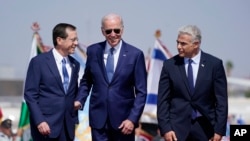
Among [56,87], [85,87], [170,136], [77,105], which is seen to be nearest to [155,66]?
[85,87]

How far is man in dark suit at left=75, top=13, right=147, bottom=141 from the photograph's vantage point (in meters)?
7.42

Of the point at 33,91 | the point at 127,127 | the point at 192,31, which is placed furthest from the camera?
the point at 33,91

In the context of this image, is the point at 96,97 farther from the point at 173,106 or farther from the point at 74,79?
the point at 173,106

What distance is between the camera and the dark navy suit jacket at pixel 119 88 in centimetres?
743

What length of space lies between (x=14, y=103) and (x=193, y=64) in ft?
173

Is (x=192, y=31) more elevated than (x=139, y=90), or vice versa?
(x=192, y=31)

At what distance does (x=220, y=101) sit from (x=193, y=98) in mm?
262

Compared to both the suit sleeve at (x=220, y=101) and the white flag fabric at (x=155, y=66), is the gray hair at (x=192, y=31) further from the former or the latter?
the white flag fabric at (x=155, y=66)

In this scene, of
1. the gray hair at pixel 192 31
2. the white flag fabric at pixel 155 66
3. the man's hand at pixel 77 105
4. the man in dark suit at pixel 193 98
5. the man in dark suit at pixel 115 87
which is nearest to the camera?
the gray hair at pixel 192 31

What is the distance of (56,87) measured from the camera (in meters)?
7.45

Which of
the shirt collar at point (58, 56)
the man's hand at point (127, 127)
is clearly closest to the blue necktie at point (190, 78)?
the man's hand at point (127, 127)

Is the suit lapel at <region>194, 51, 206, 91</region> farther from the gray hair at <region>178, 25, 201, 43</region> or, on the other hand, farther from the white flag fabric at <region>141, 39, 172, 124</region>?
the white flag fabric at <region>141, 39, 172, 124</region>

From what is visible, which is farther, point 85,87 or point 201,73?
point 85,87

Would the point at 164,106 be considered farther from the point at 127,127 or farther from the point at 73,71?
the point at 73,71
